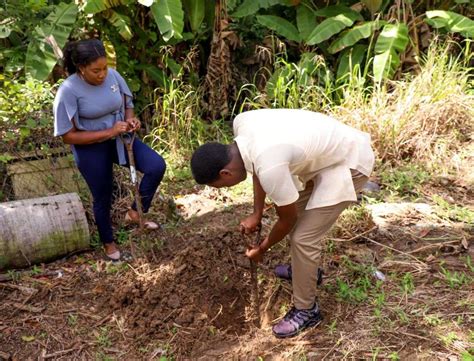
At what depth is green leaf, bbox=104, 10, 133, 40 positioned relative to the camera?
5398 millimetres

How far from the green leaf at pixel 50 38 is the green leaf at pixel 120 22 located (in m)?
0.39

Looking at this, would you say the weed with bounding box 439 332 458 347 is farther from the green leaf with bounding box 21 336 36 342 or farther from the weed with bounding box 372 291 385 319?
the green leaf with bounding box 21 336 36 342

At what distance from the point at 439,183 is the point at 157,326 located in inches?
120

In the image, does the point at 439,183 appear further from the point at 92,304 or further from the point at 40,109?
the point at 40,109

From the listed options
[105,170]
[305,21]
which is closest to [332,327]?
[105,170]

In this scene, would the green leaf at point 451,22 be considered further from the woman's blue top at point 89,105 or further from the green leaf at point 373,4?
the woman's blue top at point 89,105

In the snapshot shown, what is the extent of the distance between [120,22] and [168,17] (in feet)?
1.91

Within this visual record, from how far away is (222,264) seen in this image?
3.45 m

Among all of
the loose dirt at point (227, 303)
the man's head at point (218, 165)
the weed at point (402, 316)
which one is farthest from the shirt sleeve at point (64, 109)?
the weed at point (402, 316)

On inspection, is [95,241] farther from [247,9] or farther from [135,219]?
[247,9]

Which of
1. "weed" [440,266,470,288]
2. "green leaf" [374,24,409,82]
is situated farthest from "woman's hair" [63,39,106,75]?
"green leaf" [374,24,409,82]

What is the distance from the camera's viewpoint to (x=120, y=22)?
5.40 metres

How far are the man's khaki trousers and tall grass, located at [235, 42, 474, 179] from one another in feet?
8.30

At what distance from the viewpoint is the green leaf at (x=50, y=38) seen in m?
4.97
